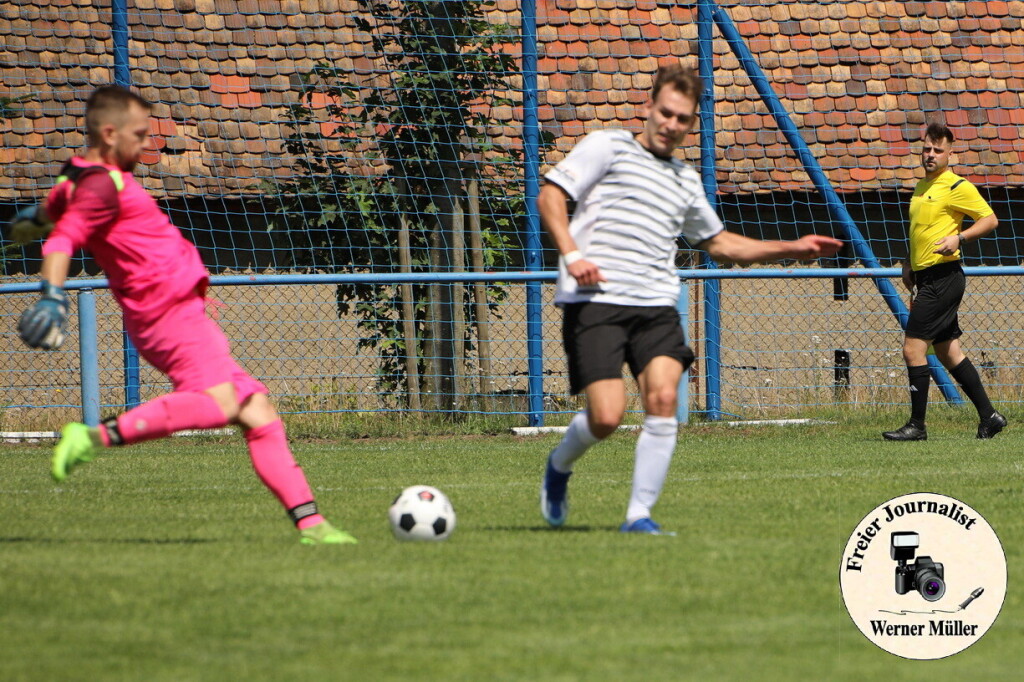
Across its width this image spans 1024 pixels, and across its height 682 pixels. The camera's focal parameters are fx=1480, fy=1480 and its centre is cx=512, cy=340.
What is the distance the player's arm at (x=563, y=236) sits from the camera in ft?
18.5

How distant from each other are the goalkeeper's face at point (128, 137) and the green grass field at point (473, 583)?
4.95 ft

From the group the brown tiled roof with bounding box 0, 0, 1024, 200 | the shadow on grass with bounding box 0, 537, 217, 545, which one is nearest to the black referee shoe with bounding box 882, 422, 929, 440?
the brown tiled roof with bounding box 0, 0, 1024, 200

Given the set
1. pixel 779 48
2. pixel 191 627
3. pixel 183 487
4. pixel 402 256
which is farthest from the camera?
pixel 779 48

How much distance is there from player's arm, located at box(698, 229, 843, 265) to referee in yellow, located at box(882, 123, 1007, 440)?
414 centimetres

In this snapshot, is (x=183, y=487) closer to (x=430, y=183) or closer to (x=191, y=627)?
(x=191, y=627)

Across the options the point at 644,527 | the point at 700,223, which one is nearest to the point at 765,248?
the point at 700,223

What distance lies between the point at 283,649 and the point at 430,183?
29.7ft

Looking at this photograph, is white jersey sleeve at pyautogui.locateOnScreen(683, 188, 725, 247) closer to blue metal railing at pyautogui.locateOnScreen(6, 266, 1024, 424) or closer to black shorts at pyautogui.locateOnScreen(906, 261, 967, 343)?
black shorts at pyautogui.locateOnScreen(906, 261, 967, 343)

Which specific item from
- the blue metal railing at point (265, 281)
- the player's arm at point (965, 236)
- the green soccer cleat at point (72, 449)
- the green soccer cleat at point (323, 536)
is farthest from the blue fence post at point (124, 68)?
the green soccer cleat at point (323, 536)

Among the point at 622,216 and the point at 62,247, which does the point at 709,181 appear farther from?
the point at 62,247

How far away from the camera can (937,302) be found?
10.2 meters

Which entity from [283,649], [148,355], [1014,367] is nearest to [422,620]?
[283,649]

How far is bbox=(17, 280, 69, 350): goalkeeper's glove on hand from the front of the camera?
17.5 feet

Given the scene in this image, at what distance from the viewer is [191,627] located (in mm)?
4141
